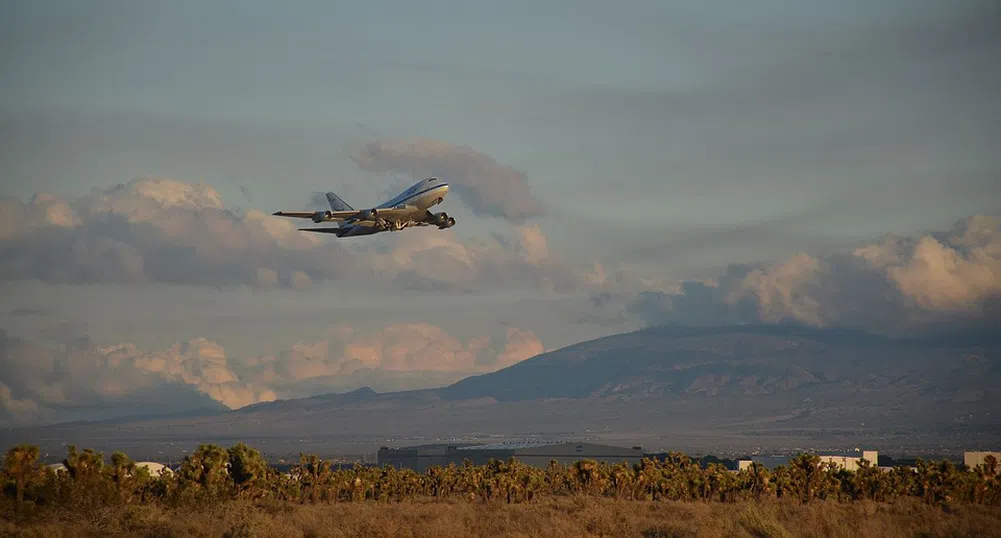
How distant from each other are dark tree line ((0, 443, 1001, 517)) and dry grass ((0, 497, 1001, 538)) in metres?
4.31

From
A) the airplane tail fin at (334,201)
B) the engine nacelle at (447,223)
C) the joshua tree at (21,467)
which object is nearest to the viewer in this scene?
the joshua tree at (21,467)

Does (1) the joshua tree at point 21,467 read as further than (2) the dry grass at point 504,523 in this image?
Yes

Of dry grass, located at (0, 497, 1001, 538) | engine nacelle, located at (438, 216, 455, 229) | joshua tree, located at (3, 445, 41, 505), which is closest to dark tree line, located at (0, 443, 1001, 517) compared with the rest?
joshua tree, located at (3, 445, 41, 505)

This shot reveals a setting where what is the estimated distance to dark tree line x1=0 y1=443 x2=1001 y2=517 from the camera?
94125 mm

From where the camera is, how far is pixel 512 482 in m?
145

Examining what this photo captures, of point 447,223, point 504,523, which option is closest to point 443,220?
point 447,223

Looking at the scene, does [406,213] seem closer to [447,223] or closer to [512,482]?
[447,223]

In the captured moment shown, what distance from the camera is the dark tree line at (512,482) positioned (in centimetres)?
9412

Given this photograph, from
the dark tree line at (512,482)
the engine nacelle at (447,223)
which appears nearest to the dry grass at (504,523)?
the dark tree line at (512,482)

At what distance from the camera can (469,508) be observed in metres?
108

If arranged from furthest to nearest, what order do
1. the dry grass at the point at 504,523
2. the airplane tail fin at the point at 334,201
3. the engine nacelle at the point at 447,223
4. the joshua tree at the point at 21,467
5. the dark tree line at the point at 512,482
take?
1. the airplane tail fin at the point at 334,201
2. the engine nacelle at the point at 447,223
3. the dark tree line at the point at 512,482
4. the joshua tree at the point at 21,467
5. the dry grass at the point at 504,523

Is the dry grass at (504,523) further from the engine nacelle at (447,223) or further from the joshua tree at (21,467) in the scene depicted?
the engine nacelle at (447,223)

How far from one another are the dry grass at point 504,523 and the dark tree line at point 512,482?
4.31 metres

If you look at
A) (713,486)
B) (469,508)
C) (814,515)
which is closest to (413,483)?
(713,486)
